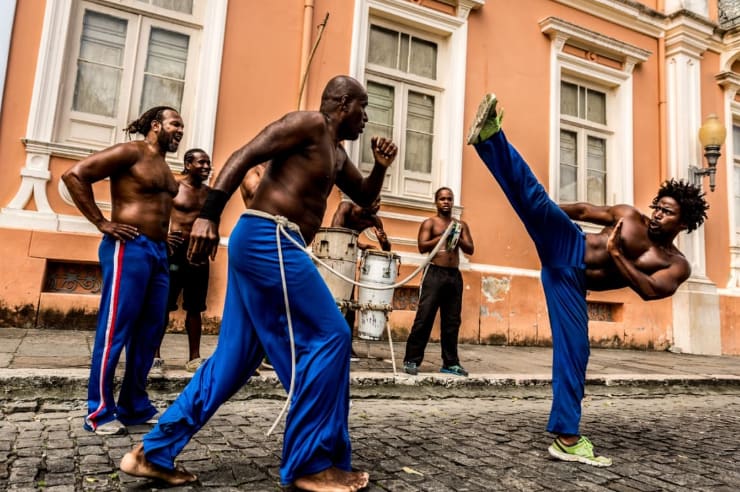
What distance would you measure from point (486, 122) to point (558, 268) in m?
1.03

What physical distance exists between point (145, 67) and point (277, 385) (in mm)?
4775

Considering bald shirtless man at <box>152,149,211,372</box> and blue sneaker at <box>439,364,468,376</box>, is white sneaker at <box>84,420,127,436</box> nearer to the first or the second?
bald shirtless man at <box>152,149,211,372</box>

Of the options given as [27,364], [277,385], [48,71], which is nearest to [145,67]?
[48,71]

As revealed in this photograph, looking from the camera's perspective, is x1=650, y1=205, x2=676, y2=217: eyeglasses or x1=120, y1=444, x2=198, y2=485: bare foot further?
x1=650, y1=205, x2=676, y2=217: eyeglasses

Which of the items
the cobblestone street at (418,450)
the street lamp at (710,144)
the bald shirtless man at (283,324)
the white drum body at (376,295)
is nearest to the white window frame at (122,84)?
the white drum body at (376,295)

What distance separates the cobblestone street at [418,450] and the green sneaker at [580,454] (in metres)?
0.06

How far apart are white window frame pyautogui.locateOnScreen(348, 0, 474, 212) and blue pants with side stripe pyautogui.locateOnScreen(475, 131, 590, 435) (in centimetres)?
455

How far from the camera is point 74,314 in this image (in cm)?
593

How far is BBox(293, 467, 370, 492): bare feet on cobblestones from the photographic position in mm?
2158

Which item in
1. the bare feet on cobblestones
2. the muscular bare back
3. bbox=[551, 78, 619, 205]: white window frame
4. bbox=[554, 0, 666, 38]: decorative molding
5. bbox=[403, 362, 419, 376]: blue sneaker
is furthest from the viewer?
bbox=[551, 78, 619, 205]: white window frame

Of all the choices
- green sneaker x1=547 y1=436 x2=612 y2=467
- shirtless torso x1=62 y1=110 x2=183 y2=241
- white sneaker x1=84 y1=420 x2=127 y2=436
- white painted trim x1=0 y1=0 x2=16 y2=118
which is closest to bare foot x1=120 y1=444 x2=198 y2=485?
white sneaker x1=84 y1=420 x2=127 y2=436

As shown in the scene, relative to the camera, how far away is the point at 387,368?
5.26 metres

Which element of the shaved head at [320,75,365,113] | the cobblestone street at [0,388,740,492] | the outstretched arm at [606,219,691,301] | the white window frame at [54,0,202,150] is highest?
the white window frame at [54,0,202,150]

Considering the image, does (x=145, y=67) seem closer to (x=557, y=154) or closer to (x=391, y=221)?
(x=391, y=221)
